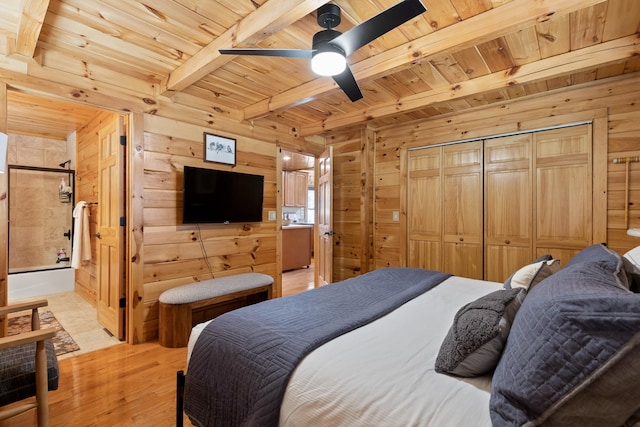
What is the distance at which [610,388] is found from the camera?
68 cm

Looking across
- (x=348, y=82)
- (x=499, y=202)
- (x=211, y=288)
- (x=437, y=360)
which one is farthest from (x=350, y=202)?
(x=437, y=360)

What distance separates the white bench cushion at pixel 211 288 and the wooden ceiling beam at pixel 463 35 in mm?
1979

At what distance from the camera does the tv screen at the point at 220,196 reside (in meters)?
3.07

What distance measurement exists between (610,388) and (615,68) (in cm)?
304

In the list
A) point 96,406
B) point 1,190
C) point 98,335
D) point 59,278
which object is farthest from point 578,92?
point 59,278

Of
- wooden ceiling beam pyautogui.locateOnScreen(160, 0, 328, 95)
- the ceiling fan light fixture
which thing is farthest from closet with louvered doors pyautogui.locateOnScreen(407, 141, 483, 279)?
wooden ceiling beam pyautogui.locateOnScreen(160, 0, 328, 95)

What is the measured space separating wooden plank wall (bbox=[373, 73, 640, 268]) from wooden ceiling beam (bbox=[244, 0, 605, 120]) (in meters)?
1.59

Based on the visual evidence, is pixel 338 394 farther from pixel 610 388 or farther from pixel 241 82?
pixel 241 82

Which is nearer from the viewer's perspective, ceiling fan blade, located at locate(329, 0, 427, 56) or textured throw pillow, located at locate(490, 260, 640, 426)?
textured throw pillow, located at locate(490, 260, 640, 426)

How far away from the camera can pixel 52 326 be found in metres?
3.20

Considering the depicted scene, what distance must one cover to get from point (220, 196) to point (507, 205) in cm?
308

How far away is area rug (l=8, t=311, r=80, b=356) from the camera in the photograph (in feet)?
8.82

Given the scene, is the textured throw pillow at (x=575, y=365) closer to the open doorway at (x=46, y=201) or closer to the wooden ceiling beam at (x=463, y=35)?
the wooden ceiling beam at (x=463, y=35)

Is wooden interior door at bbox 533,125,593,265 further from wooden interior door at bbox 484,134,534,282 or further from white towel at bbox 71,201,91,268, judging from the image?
white towel at bbox 71,201,91,268
